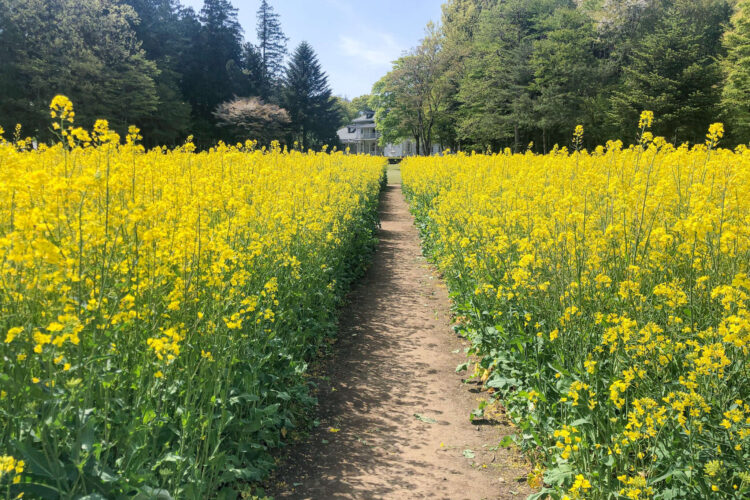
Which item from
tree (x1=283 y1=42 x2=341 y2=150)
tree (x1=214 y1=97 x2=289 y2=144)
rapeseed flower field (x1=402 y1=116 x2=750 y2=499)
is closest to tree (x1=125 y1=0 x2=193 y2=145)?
tree (x1=214 y1=97 x2=289 y2=144)

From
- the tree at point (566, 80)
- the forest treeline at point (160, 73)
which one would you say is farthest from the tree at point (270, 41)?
the tree at point (566, 80)

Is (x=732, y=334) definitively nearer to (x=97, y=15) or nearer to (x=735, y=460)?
(x=735, y=460)

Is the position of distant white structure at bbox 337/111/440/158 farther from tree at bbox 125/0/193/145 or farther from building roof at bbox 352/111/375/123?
tree at bbox 125/0/193/145

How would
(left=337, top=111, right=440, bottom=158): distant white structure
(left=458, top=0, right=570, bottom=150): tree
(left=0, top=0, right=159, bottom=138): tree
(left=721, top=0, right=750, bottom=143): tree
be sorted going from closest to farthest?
1. (left=0, top=0, right=159, bottom=138): tree
2. (left=721, top=0, right=750, bottom=143): tree
3. (left=458, top=0, right=570, bottom=150): tree
4. (left=337, top=111, right=440, bottom=158): distant white structure

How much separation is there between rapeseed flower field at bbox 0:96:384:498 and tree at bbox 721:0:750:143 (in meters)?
34.8

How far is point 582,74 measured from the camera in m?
37.8

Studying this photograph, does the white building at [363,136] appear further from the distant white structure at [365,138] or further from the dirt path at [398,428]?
the dirt path at [398,428]

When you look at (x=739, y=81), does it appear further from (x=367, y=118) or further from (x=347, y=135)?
(x=347, y=135)

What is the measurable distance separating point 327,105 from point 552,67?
1197 inches

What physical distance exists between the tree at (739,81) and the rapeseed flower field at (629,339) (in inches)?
1233

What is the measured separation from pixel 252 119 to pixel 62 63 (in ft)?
63.2

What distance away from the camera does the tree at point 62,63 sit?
26547 mm

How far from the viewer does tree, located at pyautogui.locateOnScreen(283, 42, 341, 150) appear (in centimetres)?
5747

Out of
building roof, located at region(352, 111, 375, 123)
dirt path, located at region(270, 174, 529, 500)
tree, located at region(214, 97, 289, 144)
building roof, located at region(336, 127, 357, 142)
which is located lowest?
dirt path, located at region(270, 174, 529, 500)
